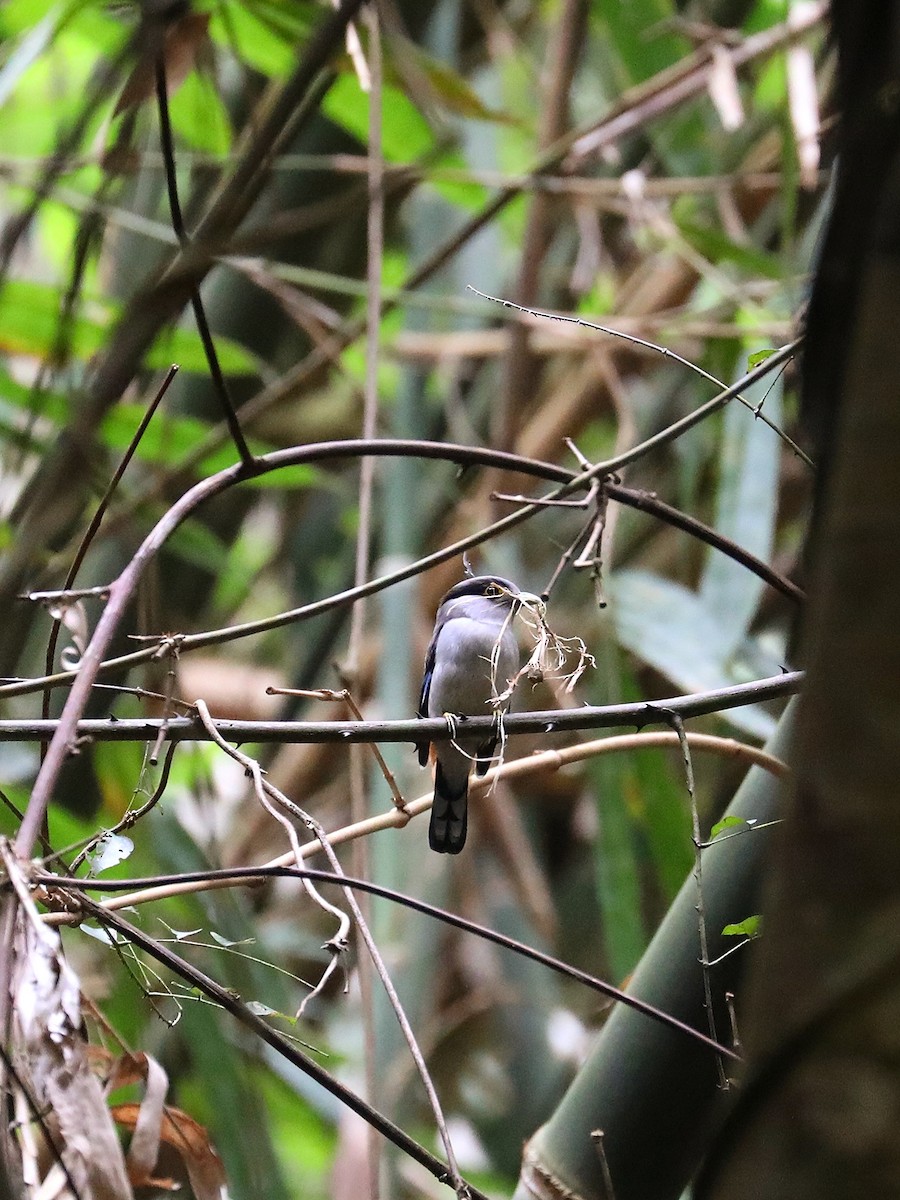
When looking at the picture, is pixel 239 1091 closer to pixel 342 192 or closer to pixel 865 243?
pixel 865 243

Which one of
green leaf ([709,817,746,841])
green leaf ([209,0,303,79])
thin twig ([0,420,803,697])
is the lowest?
green leaf ([709,817,746,841])

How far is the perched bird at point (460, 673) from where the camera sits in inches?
120

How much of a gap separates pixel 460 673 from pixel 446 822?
1.37 ft

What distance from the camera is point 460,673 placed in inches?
130

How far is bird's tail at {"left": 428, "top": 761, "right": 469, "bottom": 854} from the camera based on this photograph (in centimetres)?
297

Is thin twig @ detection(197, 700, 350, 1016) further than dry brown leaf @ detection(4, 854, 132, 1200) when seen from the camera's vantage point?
Yes

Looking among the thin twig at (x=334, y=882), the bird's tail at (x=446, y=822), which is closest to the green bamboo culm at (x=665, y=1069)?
the thin twig at (x=334, y=882)

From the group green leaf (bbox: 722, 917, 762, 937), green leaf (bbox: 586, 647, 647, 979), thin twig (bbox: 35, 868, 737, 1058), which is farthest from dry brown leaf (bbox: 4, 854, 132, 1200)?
green leaf (bbox: 586, 647, 647, 979)

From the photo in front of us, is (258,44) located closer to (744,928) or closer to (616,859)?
(616,859)

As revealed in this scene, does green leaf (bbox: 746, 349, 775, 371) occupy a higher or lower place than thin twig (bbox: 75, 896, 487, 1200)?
higher

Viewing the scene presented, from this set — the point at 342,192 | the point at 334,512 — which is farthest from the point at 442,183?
the point at 334,512

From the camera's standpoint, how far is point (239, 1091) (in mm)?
2375

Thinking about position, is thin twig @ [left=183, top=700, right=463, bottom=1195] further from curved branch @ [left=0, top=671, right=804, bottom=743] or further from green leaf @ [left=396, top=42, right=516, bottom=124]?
green leaf @ [left=396, top=42, right=516, bottom=124]

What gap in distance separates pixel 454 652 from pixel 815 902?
2702mm
